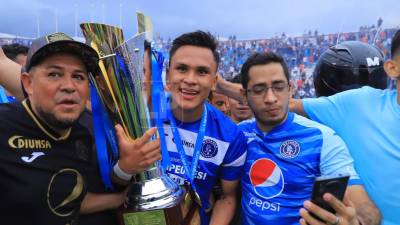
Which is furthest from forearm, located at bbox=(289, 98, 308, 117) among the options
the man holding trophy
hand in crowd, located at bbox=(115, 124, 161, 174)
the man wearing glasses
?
hand in crowd, located at bbox=(115, 124, 161, 174)

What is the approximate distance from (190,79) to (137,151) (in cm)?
74

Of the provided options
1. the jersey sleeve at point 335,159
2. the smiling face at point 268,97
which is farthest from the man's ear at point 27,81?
the jersey sleeve at point 335,159

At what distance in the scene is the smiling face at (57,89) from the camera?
5.01 ft

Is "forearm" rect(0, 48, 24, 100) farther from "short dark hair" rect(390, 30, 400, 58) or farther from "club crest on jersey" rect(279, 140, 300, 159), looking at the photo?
"short dark hair" rect(390, 30, 400, 58)

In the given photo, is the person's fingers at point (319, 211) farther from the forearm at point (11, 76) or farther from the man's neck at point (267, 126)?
the forearm at point (11, 76)

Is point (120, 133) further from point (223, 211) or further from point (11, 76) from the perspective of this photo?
point (223, 211)

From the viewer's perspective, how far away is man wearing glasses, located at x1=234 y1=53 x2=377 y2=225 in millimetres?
2090

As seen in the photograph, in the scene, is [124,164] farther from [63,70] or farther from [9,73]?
[9,73]

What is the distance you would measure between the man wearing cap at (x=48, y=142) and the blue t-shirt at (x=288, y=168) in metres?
0.88

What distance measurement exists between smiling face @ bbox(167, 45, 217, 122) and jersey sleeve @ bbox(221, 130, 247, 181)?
0.30 metres

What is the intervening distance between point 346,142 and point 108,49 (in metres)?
1.55

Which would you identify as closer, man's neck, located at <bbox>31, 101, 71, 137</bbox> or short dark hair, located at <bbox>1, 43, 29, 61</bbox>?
man's neck, located at <bbox>31, 101, 71, 137</bbox>

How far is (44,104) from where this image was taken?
1.53 meters

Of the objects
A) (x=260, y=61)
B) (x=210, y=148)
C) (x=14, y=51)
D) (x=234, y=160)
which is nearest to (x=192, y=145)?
(x=210, y=148)
